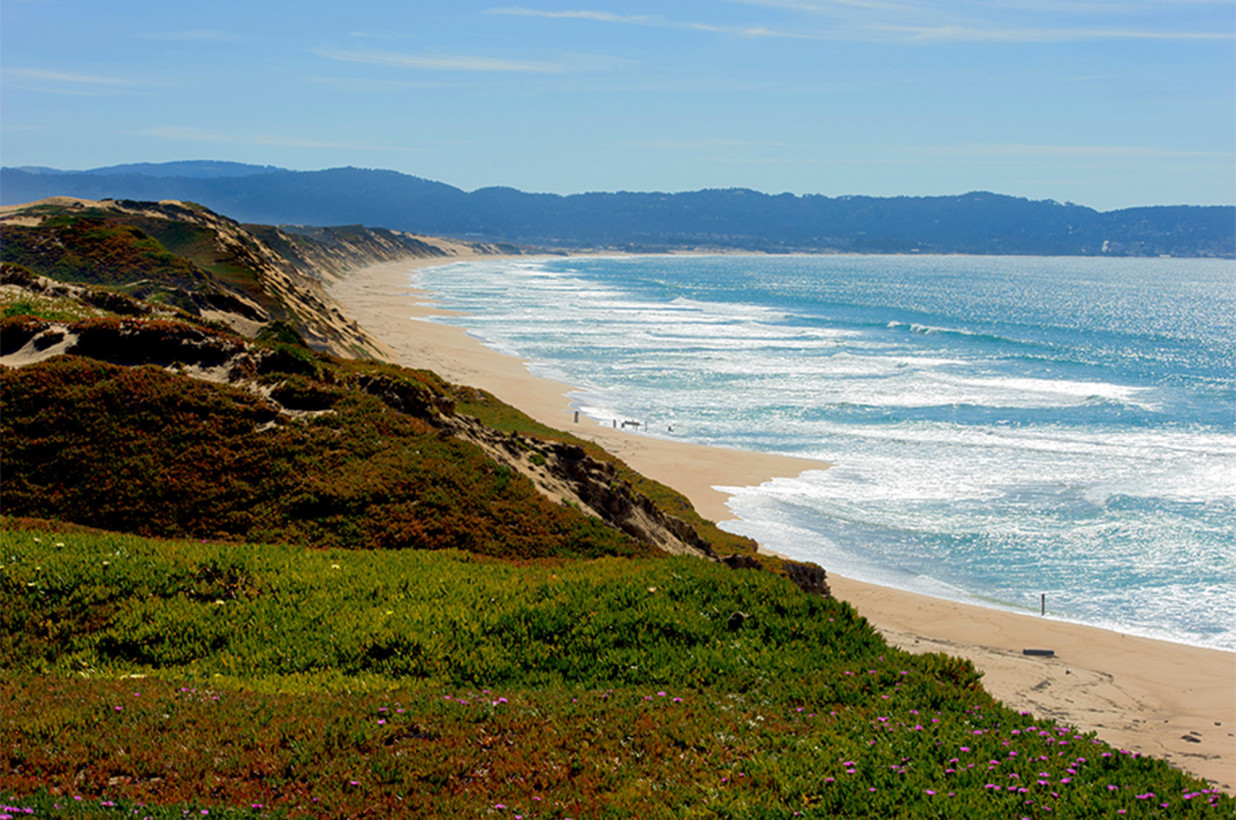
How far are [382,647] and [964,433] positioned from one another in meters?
35.6

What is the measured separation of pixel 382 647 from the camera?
9.08 meters

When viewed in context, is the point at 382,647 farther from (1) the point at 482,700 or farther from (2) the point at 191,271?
(2) the point at 191,271

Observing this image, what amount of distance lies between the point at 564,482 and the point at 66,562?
30.6ft

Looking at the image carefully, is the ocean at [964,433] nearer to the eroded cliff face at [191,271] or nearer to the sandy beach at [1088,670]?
the sandy beach at [1088,670]

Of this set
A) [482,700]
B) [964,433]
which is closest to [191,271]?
[964,433]

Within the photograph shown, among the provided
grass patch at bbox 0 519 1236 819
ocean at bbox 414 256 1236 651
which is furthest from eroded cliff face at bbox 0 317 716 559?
ocean at bbox 414 256 1236 651

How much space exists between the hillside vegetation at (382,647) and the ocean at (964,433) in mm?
11297

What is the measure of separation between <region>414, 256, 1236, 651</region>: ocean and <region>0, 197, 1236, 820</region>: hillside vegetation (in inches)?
445

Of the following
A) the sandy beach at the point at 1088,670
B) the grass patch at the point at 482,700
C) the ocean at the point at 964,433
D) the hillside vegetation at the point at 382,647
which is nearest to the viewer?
the grass patch at the point at 482,700

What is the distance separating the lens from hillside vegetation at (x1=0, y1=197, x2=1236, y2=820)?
661 centimetres

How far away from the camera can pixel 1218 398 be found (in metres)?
51.8

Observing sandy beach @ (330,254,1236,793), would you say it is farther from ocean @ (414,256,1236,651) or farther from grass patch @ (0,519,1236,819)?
grass patch @ (0,519,1236,819)

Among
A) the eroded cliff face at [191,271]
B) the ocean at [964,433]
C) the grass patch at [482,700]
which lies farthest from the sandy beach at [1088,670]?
the eroded cliff face at [191,271]

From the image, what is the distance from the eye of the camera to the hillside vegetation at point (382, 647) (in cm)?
661
